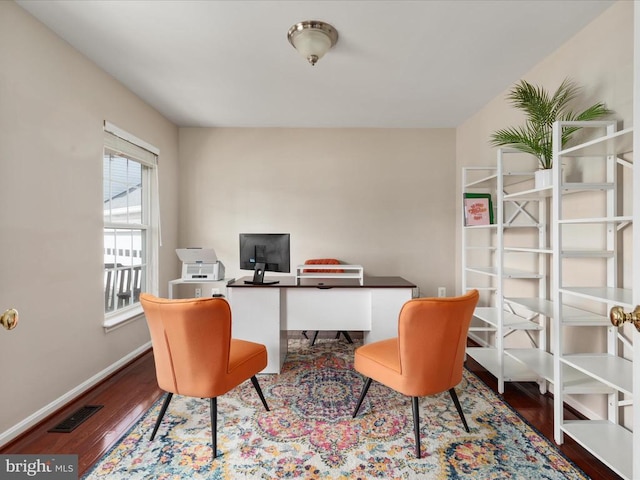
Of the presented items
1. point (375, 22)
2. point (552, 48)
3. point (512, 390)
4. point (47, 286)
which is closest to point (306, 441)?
point (512, 390)

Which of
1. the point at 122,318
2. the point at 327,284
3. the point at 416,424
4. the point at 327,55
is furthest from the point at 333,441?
the point at 327,55

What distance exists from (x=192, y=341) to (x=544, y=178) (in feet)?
7.65

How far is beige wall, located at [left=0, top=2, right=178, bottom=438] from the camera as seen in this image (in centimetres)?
191

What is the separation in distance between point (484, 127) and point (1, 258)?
4054 mm

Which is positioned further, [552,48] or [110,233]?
[110,233]

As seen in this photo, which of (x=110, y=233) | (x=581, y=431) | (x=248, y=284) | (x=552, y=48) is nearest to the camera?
(x=581, y=431)

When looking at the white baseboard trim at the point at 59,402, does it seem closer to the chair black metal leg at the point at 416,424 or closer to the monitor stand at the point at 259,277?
the monitor stand at the point at 259,277

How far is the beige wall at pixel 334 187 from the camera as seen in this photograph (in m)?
4.16

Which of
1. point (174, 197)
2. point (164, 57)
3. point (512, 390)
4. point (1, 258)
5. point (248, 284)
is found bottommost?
point (512, 390)

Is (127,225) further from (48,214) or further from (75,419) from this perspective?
(75,419)

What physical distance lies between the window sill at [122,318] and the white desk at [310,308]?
1047 millimetres

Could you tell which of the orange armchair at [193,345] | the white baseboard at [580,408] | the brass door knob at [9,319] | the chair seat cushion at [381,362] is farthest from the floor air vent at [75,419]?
the white baseboard at [580,408]

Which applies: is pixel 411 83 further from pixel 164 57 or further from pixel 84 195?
pixel 84 195

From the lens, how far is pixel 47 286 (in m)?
2.16
